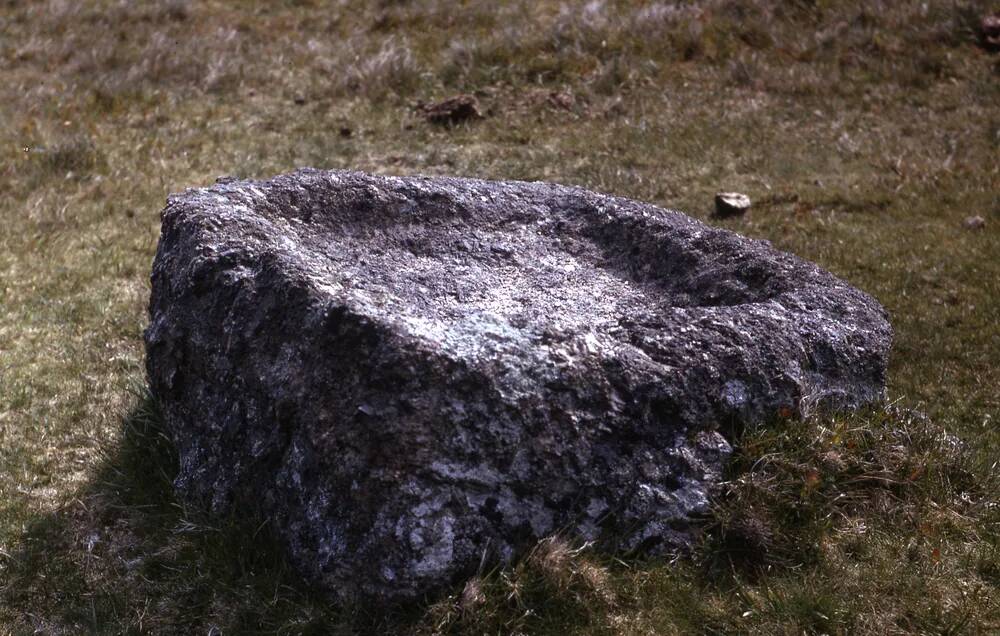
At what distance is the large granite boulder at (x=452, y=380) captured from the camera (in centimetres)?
348

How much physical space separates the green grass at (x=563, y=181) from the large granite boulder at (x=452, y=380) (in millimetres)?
160

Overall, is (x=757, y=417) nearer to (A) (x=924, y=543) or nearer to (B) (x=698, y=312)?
(B) (x=698, y=312)

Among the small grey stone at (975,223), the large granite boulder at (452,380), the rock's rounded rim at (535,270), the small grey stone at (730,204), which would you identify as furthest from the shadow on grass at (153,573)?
the small grey stone at (975,223)

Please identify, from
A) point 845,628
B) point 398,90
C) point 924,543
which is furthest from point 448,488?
point 398,90

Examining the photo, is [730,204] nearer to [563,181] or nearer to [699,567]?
[563,181]

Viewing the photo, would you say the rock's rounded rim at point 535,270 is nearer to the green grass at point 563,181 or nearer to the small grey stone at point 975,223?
the green grass at point 563,181

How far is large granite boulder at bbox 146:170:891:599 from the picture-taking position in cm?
348

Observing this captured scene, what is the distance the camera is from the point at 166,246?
4730 mm

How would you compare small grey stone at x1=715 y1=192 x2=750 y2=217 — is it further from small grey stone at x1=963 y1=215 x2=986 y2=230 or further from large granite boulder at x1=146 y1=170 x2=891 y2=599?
large granite boulder at x1=146 y1=170 x2=891 y2=599

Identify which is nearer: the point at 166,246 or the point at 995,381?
the point at 166,246

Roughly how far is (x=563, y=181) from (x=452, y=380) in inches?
218

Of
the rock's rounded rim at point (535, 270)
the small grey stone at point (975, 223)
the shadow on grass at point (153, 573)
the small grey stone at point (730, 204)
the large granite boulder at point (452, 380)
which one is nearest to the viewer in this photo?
the large granite boulder at point (452, 380)

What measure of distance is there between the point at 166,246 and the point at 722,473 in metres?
2.69

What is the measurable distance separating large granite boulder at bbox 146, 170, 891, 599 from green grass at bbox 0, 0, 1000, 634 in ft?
0.53
